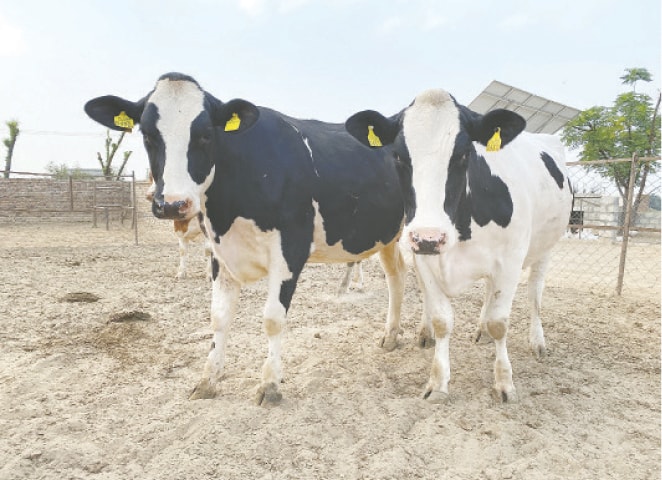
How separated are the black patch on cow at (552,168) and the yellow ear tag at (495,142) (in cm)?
141

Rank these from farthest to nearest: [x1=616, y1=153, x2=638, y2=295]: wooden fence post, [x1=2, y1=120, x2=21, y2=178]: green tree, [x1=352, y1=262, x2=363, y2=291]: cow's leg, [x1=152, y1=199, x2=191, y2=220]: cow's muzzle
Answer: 1. [x1=2, y1=120, x2=21, y2=178]: green tree
2. [x1=352, y1=262, x2=363, y2=291]: cow's leg
3. [x1=616, y1=153, x2=638, y2=295]: wooden fence post
4. [x1=152, y1=199, x2=191, y2=220]: cow's muzzle

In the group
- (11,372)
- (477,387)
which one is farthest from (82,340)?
(477,387)

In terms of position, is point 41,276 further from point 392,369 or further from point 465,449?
point 465,449

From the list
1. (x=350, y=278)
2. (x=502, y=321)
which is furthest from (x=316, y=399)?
(x=350, y=278)

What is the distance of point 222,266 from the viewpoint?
150 inches

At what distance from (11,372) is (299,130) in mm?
2942

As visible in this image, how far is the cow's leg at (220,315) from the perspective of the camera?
3664 mm

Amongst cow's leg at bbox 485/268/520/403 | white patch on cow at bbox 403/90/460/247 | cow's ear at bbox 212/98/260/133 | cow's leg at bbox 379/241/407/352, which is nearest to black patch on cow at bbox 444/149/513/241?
white patch on cow at bbox 403/90/460/247

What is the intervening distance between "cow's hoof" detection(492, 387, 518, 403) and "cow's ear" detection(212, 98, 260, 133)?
2.54 m

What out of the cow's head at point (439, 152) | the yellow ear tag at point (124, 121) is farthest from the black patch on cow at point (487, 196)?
the yellow ear tag at point (124, 121)

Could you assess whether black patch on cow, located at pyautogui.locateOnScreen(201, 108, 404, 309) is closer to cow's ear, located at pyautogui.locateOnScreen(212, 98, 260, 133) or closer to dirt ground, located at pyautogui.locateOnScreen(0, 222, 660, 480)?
cow's ear, located at pyautogui.locateOnScreen(212, 98, 260, 133)

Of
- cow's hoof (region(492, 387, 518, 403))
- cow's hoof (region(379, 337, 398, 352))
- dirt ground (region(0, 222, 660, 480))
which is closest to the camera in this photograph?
dirt ground (region(0, 222, 660, 480))

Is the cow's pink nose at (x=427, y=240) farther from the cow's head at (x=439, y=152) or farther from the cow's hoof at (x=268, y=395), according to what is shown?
the cow's hoof at (x=268, y=395)

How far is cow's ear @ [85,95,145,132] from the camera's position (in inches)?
134
